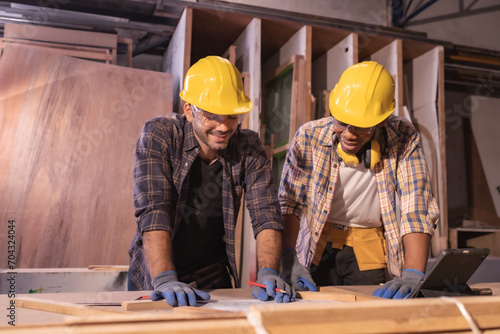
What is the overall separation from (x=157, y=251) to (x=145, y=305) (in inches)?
12.6

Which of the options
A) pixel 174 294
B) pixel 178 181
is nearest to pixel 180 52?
pixel 178 181

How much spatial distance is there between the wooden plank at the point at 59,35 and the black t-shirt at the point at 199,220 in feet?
8.02

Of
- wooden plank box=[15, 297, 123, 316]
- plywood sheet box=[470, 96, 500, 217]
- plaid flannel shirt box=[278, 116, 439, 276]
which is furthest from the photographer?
plywood sheet box=[470, 96, 500, 217]

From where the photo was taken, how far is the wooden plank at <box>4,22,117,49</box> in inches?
148

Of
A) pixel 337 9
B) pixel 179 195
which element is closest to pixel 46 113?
pixel 179 195

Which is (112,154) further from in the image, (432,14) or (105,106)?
(432,14)

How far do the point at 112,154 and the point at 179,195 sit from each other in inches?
65.1

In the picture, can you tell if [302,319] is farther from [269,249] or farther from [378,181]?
[378,181]

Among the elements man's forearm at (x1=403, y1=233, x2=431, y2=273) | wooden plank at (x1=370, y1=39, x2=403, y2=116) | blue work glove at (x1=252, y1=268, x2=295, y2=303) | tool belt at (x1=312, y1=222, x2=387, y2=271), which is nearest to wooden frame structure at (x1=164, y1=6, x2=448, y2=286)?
wooden plank at (x1=370, y1=39, x2=403, y2=116)

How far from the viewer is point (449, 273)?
5.34 ft

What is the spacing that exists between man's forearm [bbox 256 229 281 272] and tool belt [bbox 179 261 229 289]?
23 cm

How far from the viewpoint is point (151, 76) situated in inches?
146

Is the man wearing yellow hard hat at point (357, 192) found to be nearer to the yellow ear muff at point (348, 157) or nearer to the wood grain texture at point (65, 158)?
the yellow ear muff at point (348, 157)

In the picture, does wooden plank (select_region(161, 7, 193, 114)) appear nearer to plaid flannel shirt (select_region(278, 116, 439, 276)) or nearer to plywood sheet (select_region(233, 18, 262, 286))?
plywood sheet (select_region(233, 18, 262, 286))
